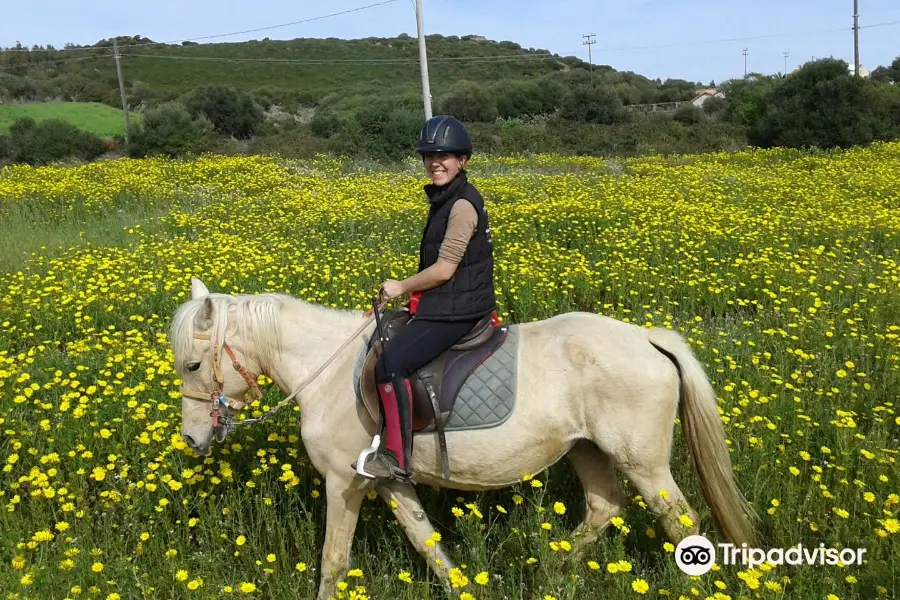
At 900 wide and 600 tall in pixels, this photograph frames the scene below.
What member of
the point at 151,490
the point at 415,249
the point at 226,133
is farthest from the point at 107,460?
the point at 226,133

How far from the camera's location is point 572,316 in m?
3.24

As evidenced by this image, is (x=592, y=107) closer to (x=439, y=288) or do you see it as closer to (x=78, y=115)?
(x=439, y=288)

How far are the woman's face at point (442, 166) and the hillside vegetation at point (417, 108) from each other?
22.0m

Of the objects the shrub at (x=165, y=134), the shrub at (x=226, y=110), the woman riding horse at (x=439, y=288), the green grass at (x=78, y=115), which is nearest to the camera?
the woman riding horse at (x=439, y=288)

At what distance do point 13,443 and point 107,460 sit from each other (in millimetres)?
587

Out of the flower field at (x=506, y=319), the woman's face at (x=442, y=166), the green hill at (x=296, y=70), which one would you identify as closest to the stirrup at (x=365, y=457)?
the flower field at (x=506, y=319)

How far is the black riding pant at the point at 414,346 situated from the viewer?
113 inches

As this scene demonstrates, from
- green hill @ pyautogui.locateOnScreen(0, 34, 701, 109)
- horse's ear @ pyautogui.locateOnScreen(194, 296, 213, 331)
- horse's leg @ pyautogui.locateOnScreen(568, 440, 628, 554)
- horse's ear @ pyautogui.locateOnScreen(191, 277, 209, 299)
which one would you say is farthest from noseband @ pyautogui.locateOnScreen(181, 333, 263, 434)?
green hill @ pyautogui.locateOnScreen(0, 34, 701, 109)

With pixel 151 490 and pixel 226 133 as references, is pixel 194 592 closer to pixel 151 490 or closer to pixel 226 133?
pixel 151 490

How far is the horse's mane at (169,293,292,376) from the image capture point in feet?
9.86

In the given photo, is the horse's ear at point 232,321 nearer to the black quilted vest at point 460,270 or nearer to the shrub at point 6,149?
the black quilted vest at point 460,270

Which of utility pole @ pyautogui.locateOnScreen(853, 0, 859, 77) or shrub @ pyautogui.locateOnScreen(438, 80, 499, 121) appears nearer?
utility pole @ pyautogui.locateOnScreen(853, 0, 859, 77)

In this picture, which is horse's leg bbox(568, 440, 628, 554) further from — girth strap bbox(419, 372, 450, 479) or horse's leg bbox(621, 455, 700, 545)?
girth strap bbox(419, 372, 450, 479)

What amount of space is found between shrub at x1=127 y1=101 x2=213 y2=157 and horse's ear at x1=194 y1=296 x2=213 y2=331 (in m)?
27.5
